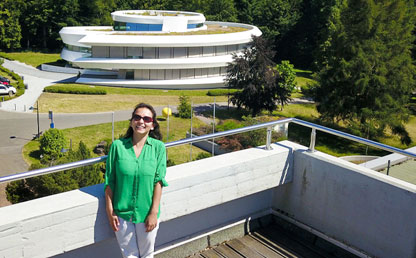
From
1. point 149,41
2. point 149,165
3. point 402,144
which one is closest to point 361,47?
point 402,144

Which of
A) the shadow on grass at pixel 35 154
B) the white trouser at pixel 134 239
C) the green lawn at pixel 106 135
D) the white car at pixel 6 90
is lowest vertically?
the shadow on grass at pixel 35 154

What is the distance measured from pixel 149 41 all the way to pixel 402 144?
21.8 metres

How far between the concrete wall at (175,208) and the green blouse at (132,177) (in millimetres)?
348

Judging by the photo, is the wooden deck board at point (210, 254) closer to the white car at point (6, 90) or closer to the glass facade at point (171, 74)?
the white car at point (6, 90)

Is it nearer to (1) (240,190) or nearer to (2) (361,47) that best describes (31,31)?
(2) (361,47)

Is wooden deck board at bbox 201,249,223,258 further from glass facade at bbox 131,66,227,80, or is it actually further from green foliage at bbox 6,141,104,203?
glass facade at bbox 131,66,227,80

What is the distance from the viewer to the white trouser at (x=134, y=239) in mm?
4203

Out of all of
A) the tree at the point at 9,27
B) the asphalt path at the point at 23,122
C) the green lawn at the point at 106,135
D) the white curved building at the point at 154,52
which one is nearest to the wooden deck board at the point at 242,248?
the green lawn at the point at 106,135

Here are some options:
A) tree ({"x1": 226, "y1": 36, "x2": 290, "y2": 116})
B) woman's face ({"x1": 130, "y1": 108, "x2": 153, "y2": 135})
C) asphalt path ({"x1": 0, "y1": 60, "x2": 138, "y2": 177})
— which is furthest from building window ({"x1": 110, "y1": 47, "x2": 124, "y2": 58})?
woman's face ({"x1": 130, "y1": 108, "x2": 153, "y2": 135})

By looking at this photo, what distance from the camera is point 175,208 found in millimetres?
4961

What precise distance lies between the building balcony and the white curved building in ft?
111

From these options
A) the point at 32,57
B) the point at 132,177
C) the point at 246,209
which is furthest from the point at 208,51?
the point at 132,177

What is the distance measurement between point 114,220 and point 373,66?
80.6 ft

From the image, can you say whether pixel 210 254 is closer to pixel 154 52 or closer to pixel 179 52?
pixel 154 52
